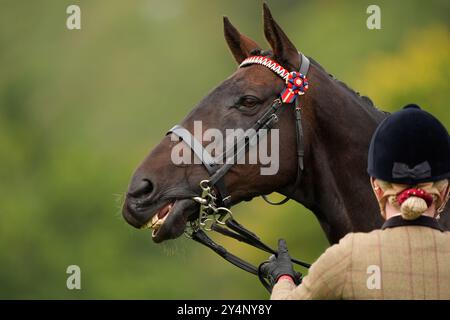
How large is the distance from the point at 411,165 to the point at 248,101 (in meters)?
2.01

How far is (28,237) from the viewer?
22.5 m

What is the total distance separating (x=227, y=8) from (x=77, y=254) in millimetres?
17283

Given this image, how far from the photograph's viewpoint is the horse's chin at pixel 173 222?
533 cm

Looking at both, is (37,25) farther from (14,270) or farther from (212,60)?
(14,270)

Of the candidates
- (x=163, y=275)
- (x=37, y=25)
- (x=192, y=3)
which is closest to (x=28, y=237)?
(x=163, y=275)

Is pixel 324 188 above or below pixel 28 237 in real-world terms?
below

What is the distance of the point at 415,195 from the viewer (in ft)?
11.9

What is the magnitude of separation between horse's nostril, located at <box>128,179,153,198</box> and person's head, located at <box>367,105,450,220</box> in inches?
72.8

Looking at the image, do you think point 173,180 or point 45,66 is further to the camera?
point 45,66

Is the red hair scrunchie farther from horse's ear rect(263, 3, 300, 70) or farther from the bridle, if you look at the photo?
horse's ear rect(263, 3, 300, 70)

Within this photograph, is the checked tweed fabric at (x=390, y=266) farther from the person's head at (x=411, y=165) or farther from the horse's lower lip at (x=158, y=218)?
the horse's lower lip at (x=158, y=218)

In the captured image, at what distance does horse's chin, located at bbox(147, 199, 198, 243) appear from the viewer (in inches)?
210

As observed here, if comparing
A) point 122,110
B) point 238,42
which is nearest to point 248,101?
point 238,42
